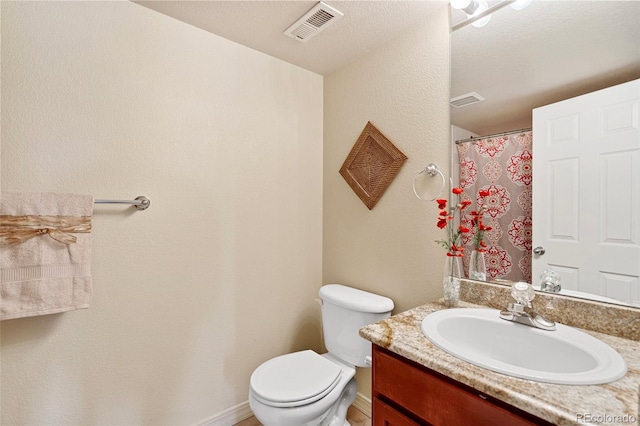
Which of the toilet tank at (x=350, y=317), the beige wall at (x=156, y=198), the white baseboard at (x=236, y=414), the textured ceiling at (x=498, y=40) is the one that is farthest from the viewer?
the white baseboard at (x=236, y=414)

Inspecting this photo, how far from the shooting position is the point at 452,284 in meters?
1.27

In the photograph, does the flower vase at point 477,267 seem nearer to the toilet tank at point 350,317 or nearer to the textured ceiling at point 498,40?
the toilet tank at point 350,317

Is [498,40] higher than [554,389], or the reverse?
[498,40]

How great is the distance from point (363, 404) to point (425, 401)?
113cm

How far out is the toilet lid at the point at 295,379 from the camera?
124cm

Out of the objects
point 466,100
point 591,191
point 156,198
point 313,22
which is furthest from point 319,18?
point 591,191

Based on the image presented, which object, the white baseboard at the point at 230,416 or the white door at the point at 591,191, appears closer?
the white door at the point at 591,191

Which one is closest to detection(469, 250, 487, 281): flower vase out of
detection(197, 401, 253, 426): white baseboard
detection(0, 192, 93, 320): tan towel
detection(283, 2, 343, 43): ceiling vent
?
detection(283, 2, 343, 43): ceiling vent

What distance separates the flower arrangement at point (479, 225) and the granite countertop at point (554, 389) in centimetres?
49

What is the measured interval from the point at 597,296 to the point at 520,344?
1.03 feet

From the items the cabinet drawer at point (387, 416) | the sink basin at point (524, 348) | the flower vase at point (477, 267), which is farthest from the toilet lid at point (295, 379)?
the flower vase at point (477, 267)

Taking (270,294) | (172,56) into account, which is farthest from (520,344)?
(172,56)

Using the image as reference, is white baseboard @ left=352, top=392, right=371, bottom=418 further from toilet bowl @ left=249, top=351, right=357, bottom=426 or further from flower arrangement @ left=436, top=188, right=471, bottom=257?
flower arrangement @ left=436, top=188, right=471, bottom=257

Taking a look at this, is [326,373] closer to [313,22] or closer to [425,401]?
[425,401]
